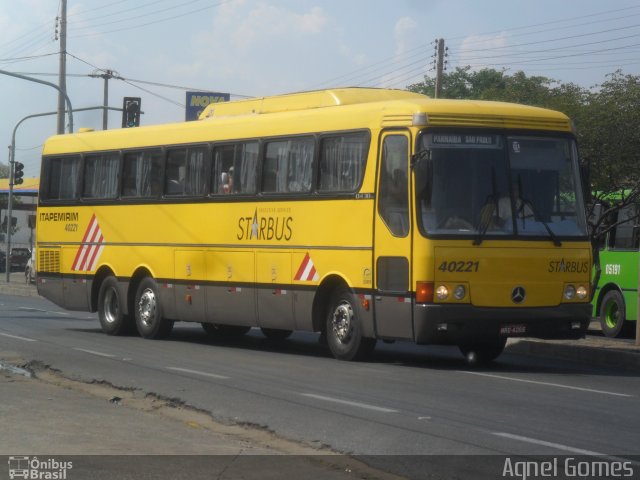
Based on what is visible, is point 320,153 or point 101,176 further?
point 101,176

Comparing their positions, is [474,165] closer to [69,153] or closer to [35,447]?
[35,447]

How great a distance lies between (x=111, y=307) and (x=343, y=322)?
22.3ft

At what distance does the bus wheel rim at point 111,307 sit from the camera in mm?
21984

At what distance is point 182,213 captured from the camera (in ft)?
66.4

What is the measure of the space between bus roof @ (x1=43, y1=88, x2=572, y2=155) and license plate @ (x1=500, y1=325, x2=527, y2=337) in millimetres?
2628

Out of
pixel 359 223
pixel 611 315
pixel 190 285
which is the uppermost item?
pixel 359 223

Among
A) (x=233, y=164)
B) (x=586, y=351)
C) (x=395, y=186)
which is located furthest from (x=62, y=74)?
(x=395, y=186)

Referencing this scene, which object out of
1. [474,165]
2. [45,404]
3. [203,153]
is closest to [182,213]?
[203,153]

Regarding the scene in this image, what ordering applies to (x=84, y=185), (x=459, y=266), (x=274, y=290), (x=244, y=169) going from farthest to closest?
(x=84, y=185) → (x=244, y=169) → (x=274, y=290) → (x=459, y=266)

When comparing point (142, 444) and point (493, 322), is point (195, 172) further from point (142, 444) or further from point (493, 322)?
point (142, 444)

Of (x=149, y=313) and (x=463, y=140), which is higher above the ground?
(x=463, y=140)

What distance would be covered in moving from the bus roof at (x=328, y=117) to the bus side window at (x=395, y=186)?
0.30 metres

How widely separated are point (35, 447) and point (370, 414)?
3.61 meters

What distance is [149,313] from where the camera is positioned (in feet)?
69.5
